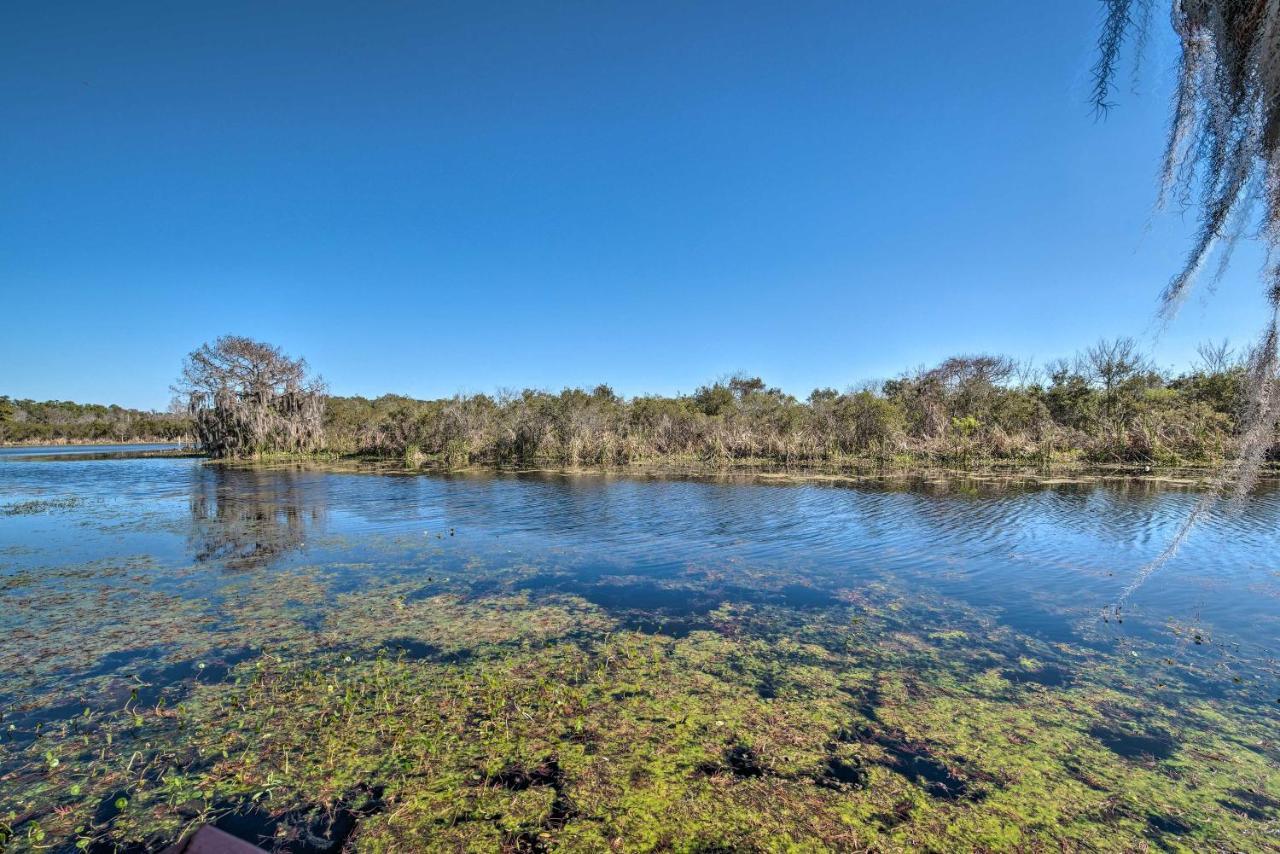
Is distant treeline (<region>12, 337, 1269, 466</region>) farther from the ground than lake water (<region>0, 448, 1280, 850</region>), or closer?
farther from the ground

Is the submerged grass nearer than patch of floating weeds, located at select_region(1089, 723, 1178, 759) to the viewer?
Yes

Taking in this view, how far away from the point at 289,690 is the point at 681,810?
3.64 meters

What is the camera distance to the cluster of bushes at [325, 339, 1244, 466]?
25562mm

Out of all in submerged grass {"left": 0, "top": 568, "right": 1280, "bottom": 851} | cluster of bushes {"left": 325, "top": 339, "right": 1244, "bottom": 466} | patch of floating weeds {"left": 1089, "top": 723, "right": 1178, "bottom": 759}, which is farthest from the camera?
cluster of bushes {"left": 325, "top": 339, "right": 1244, "bottom": 466}

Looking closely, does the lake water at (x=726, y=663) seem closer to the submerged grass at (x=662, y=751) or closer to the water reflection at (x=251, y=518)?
the submerged grass at (x=662, y=751)

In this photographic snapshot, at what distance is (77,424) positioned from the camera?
72500mm

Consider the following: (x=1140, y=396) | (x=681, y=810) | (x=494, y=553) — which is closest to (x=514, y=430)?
(x=494, y=553)

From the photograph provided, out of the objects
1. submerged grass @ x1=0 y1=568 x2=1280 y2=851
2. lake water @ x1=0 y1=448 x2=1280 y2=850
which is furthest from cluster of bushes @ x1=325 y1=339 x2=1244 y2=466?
submerged grass @ x1=0 y1=568 x2=1280 y2=851

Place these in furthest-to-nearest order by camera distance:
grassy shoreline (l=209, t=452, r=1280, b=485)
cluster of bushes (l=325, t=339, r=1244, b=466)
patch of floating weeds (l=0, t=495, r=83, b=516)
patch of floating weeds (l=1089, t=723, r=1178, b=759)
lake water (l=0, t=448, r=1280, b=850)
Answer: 1. cluster of bushes (l=325, t=339, r=1244, b=466)
2. grassy shoreline (l=209, t=452, r=1280, b=485)
3. patch of floating weeds (l=0, t=495, r=83, b=516)
4. patch of floating weeds (l=1089, t=723, r=1178, b=759)
5. lake water (l=0, t=448, r=1280, b=850)

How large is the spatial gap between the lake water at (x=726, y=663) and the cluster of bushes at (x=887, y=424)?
14728mm

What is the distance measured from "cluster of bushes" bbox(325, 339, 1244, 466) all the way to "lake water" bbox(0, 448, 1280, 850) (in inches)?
580

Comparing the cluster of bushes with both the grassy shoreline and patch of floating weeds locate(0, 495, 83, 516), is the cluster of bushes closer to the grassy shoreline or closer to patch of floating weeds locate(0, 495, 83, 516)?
the grassy shoreline

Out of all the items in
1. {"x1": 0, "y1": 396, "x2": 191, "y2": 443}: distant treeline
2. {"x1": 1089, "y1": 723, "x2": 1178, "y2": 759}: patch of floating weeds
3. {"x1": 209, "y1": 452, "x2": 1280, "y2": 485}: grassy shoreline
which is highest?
{"x1": 0, "y1": 396, "x2": 191, "y2": 443}: distant treeline

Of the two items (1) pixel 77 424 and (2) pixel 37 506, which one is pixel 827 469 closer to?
(2) pixel 37 506
